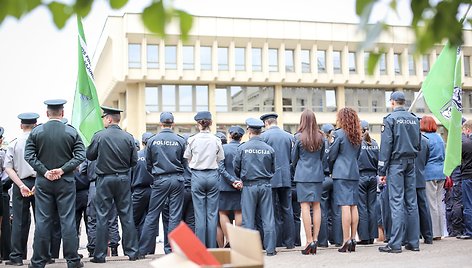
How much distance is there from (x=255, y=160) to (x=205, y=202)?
0.98 metres

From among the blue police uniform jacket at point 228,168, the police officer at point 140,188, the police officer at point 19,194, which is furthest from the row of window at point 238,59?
the police officer at point 19,194

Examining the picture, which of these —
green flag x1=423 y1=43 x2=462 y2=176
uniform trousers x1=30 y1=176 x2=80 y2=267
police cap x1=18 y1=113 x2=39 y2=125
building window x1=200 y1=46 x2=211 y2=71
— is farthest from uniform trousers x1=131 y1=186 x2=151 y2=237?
building window x1=200 y1=46 x2=211 y2=71

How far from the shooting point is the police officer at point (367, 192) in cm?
981

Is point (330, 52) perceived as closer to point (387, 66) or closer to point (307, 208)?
point (387, 66)

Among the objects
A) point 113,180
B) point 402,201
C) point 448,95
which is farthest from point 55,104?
point 448,95

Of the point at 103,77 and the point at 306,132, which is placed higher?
the point at 103,77

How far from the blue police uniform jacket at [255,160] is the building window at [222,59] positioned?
37779mm

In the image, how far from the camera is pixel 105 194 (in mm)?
8219

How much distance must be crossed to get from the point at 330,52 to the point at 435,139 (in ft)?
127

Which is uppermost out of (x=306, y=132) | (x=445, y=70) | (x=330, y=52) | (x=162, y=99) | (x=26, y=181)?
(x=330, y=52)

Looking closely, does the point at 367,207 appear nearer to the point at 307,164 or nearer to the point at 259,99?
the point at 307,164

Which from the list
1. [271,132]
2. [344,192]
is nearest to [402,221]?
[344,192]

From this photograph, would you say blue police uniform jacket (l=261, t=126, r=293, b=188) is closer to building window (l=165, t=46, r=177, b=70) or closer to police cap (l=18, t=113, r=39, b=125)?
police cap (l=18, t=113, r=39, b=125)

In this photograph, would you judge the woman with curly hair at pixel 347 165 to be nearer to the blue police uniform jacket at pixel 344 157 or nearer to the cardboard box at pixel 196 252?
the blue police uniform jacket at pixel 344 157
